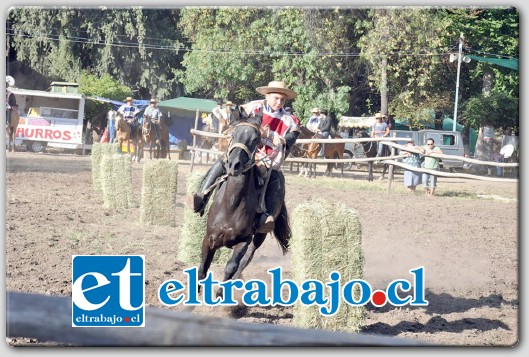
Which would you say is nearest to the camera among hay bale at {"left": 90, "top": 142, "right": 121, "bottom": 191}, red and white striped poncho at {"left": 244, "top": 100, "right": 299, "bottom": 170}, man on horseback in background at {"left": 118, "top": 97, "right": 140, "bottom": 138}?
red and white striped poncho at {"left": 244, "top": 100, "right": 299, "bottom": 170}

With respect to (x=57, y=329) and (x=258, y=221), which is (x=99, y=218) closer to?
(x=258, y=221)

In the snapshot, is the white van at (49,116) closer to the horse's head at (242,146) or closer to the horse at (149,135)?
the horse at (149,135)

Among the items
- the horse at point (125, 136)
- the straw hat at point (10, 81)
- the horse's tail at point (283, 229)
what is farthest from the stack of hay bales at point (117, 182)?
the horse's tail at point (283, 229)

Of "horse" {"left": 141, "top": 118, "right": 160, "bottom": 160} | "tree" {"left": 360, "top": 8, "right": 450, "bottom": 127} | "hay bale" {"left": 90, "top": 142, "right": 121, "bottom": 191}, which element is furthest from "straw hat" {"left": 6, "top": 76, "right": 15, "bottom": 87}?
"tree" {"left": 360, "top": 8, "right": 450, "bottom": 127}

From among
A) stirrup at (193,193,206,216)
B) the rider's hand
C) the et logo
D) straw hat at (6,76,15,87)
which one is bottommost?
the et logo

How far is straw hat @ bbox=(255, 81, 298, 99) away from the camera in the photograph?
337 inches

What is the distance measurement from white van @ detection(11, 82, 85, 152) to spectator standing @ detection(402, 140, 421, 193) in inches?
153

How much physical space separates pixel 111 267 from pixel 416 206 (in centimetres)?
587

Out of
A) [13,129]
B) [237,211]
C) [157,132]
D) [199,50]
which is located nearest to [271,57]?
[199,50]

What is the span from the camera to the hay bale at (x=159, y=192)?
11.1 meters

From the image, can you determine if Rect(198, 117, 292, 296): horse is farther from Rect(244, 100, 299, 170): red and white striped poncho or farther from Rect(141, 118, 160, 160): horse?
Rect(141, 118, 160, 160): horse

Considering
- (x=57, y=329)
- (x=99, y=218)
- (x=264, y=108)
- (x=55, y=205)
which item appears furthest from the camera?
A: (x=55, y=205)

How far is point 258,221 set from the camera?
845cm

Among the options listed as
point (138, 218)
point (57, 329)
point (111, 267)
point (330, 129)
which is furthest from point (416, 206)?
A: point (57, 329)
